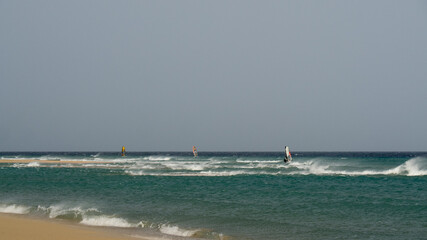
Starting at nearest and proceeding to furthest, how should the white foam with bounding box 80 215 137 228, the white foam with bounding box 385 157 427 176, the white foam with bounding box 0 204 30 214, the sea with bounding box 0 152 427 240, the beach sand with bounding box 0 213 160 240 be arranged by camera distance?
the beach sand with bounding box 0 213 160 240 → the sea with bounding box 0 152 427 240 → the white foam with bounding box 80 215 137 228 → the white foam with bounding box 0 204 30 214 → the white foam with bounding box 385 157 427 176

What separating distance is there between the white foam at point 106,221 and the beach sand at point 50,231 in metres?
0.56

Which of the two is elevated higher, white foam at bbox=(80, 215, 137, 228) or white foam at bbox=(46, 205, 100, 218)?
white foam at bbox=(46, 205, 100, 218)

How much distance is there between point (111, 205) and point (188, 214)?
393cm

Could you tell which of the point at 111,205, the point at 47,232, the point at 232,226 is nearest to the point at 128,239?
the point at 47,232

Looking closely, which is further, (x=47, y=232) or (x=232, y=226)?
(x=232, y=226)

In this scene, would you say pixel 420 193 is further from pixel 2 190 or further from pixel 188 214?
pixel 2 190

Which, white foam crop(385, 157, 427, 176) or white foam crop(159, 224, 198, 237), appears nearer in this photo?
white foam crop(159, 224, 198, 237)

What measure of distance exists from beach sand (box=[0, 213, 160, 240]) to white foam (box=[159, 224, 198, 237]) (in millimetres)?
828

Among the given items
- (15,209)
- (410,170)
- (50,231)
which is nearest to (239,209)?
(50,231)

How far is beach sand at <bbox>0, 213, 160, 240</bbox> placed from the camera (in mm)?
11172

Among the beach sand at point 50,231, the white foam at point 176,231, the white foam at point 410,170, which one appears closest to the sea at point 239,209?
the white foam at point 176,231

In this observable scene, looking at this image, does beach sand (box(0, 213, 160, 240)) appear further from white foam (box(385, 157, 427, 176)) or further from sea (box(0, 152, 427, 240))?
white foam (box(385, 157, 427, 176))

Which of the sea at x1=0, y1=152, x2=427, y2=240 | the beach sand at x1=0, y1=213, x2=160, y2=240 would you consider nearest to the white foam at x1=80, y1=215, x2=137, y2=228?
the sea at x1=0, y1=152, x2=427, y2=240

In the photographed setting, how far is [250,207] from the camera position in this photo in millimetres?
16797
